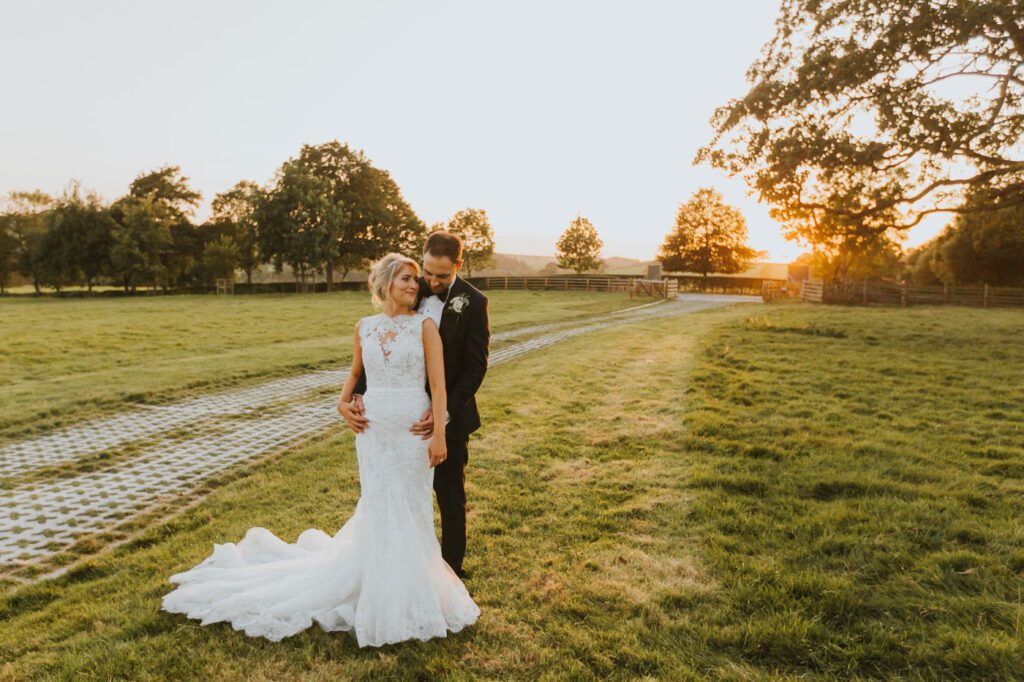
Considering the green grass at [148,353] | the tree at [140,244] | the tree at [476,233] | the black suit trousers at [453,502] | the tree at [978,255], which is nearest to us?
the black suit trousers at [453,502]

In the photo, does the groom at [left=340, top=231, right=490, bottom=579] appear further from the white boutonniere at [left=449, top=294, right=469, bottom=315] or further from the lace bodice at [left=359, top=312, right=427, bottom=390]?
the lace bodice at [left=359, top=312, right=427, bottom=390]

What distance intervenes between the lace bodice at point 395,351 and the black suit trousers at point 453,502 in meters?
0.68

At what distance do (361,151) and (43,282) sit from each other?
3188 cm

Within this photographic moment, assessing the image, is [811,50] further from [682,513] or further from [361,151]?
[361,151]

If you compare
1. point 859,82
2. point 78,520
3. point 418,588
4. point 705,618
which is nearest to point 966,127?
point 859,82

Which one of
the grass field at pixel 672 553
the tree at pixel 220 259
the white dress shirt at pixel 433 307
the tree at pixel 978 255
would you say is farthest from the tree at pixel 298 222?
the white dress shirt at pixel 433 307

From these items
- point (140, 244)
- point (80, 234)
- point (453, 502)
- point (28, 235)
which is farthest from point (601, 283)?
point (28, 235)

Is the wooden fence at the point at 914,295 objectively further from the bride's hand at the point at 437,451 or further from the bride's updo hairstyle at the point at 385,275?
the bride's updo hairstyle at the point at 385,275

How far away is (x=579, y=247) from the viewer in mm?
75188

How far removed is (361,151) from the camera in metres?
61.9

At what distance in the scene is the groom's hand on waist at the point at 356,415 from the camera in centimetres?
398

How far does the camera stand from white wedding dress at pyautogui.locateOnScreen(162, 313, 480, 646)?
12.3ft

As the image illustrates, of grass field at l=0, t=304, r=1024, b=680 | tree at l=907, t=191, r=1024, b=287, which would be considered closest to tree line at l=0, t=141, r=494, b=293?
tree at l=907, t=191, r=1024, b=287

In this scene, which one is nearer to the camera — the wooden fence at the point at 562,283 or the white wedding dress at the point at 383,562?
the white wedding dress at the point at 383,562
